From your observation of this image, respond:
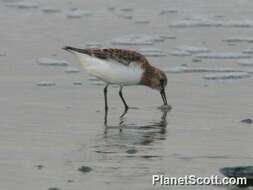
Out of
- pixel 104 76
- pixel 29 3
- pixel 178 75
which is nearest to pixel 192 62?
pixel 178 75

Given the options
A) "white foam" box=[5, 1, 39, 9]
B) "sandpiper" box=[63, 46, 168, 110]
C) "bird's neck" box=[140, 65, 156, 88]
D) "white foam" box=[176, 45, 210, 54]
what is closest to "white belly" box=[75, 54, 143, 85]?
"sandpiper" box=[63, 46, 168, 110]

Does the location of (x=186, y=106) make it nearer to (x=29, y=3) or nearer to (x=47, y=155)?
(x=47, y=155)

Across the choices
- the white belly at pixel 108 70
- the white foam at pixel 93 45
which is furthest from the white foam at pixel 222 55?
the white belly at pixel 108 70

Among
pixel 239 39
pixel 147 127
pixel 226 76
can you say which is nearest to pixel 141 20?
pixel 239 39

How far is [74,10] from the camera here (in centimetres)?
1605

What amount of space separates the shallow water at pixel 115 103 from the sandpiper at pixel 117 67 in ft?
0.69

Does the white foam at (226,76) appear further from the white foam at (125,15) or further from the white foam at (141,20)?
the white foam at (125,15)

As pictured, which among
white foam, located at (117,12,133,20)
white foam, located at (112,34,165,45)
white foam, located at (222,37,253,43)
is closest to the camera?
white foam, located at (112,34,165,45)

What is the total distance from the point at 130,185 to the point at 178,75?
527cm

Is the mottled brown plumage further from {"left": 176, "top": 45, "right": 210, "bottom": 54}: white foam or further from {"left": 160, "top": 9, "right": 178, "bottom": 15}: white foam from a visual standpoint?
{"left": 160, "top": 9, "right": 178, "bottom": 15}: white foam

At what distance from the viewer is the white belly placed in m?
10.6

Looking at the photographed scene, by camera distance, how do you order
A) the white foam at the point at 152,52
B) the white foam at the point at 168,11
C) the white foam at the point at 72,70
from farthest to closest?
the white foam at the point at 168,11, the white foam at the point at 152,52, the white foam at the point at 72,70

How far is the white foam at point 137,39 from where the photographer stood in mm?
13805

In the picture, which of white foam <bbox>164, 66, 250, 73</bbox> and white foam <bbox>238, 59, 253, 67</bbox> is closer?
white foam <bbox>164, 66, 250, 73</bbox>
